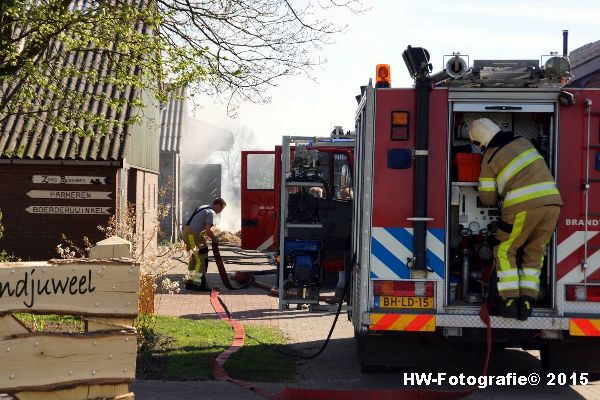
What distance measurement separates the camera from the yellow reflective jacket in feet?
26.2

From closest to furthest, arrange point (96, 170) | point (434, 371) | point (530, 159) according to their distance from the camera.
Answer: point (530, 159), point (434, 371), point (96, 170)

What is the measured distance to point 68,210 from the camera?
61.0ft

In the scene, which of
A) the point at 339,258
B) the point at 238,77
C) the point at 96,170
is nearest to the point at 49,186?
the point at 96,170

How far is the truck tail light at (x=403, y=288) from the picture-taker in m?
8.18

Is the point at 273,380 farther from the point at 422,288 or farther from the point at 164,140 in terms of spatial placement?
the point at 164,140

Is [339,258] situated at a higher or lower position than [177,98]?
lower

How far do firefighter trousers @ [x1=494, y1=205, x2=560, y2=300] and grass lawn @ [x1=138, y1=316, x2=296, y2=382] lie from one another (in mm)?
2432

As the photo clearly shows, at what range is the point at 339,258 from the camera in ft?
34.2

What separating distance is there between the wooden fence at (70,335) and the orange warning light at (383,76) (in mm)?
3512

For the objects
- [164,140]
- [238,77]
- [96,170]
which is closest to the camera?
[238,77]

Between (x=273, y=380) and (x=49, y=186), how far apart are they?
10825 millimetres

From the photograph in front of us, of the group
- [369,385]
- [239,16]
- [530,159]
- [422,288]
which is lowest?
[369,385]

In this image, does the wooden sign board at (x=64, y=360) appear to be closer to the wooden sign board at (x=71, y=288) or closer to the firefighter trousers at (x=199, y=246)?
the wooden sign board at (x=71, y=288)

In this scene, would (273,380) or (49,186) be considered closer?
(273,380)
